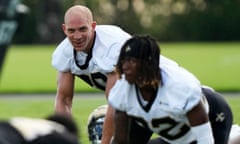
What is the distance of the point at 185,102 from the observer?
613 centimetres

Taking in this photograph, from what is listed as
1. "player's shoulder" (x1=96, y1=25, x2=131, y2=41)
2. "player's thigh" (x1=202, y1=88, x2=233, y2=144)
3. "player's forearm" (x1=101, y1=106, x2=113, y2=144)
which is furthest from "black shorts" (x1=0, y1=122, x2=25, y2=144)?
"player's shoulder" (x1=96, y1=25, x2=131, y2=41)

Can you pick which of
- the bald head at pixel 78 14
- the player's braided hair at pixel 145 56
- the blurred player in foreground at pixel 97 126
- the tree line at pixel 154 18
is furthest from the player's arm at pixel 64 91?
the tree line at pixel 154 18

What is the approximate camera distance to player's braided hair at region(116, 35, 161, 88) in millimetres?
6070

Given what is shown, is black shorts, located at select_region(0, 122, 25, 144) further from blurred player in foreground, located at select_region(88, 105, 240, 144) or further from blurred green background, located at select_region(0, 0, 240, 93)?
blurred green background, located at select_region(0, 0, 240, 93)

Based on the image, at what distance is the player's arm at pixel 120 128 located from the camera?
6.52 metres

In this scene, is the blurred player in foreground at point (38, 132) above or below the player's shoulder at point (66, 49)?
above

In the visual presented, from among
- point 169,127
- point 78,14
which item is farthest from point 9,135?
point 78,14

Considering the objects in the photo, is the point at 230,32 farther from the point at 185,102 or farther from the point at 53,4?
the point at 185,102

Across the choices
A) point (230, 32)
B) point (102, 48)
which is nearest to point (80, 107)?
point (102, 48)

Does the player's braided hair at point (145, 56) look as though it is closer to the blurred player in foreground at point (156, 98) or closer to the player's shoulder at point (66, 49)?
the blurred player in foreground at point (156, 98)

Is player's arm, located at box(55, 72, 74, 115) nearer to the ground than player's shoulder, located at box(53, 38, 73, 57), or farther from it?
nearer to the ground

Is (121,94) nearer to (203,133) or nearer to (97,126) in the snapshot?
(203,133)

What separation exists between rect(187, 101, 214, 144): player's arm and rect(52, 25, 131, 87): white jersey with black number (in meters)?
1.34

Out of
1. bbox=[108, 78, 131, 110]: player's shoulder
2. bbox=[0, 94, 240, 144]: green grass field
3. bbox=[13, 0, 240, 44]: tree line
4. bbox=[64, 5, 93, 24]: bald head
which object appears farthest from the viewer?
bbox=[13, 0, 240, 44]: tree line
